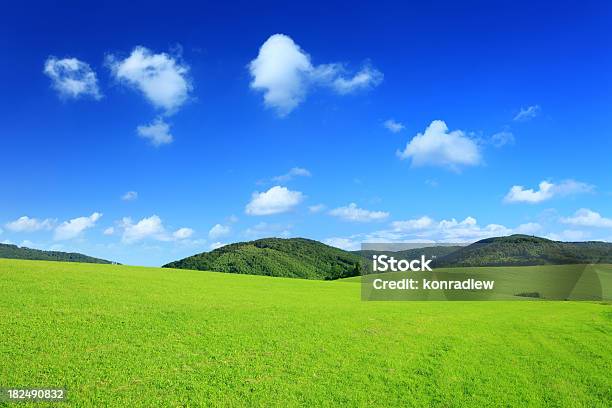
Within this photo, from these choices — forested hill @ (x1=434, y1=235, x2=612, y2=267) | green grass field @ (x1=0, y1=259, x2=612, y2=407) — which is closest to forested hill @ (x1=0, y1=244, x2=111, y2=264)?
forested hill @ (x1=434, y1=235, x2=612, y2=267)

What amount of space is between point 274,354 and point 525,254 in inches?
3685

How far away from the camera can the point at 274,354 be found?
20047mm

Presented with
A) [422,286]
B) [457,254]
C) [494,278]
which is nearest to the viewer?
[422,286]

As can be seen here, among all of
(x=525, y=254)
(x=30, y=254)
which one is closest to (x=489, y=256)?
(x=525, y=254)

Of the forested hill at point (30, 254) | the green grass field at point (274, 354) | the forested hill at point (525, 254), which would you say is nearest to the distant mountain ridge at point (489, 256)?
the forested hill at point (525, 254)

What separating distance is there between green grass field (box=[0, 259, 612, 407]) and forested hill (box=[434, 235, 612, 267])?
48788 mm

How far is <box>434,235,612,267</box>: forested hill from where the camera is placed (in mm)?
83000

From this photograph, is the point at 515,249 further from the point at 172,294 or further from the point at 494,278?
the point at 172,294

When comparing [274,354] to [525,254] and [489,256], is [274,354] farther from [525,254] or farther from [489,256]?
[525,254]

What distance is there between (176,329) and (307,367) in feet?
25.3

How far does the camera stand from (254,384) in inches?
652

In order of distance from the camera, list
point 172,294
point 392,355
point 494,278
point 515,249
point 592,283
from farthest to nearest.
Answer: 1. point 515,249
2. point 494,278
3. point 592,283
4. point 172,294
5. point 392,355

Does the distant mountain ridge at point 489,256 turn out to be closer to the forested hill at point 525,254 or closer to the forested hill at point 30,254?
the forested hill at point 525,254

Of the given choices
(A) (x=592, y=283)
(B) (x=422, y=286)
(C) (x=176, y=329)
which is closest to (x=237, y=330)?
(C) (x=176, y=329)
